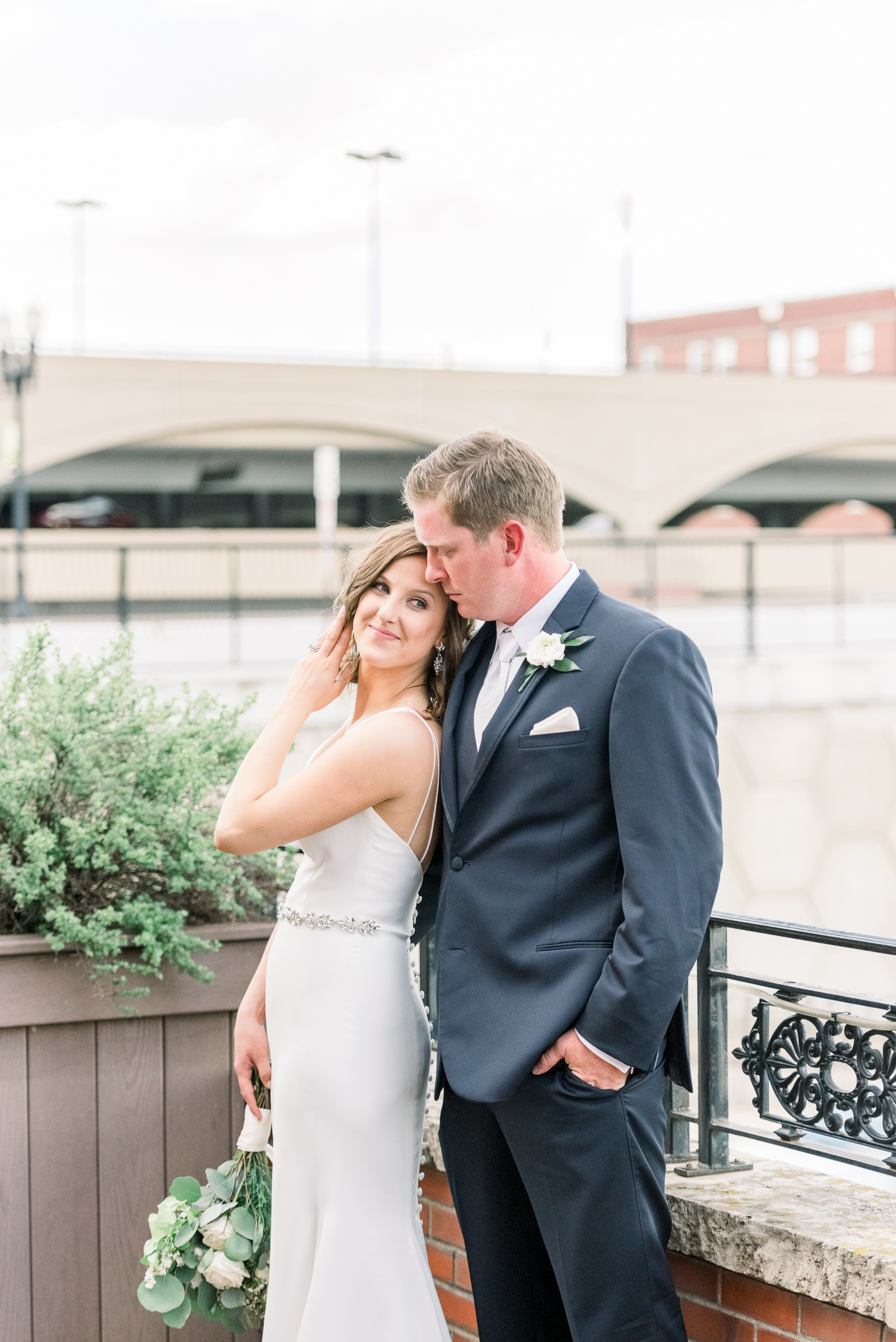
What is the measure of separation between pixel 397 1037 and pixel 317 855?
0.36 meters

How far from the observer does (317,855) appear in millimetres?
2428

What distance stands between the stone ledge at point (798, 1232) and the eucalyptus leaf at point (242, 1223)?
0.88 meters

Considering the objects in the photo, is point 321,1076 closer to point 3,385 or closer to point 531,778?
point 531,778

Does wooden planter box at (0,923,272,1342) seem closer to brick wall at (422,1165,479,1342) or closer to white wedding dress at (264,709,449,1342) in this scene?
brick wall at (422,1165,479,1342)

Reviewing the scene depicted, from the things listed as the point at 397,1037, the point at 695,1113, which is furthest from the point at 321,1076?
the point at 695,1113

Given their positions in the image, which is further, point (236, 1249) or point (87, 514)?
point (87, 514)

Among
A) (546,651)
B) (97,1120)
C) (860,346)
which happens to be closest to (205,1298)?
(97,1120)

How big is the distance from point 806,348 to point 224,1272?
6330 centimetres

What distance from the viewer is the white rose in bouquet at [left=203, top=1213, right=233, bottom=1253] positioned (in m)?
2.76

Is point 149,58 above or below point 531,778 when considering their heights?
above

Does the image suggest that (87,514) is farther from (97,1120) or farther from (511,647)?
(511,647)

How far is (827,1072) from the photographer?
7.77 ft

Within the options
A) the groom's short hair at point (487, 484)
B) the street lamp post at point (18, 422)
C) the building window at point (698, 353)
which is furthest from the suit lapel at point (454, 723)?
the building window at point (698, 353)

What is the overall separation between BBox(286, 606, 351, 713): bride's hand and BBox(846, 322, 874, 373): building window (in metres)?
60.3
